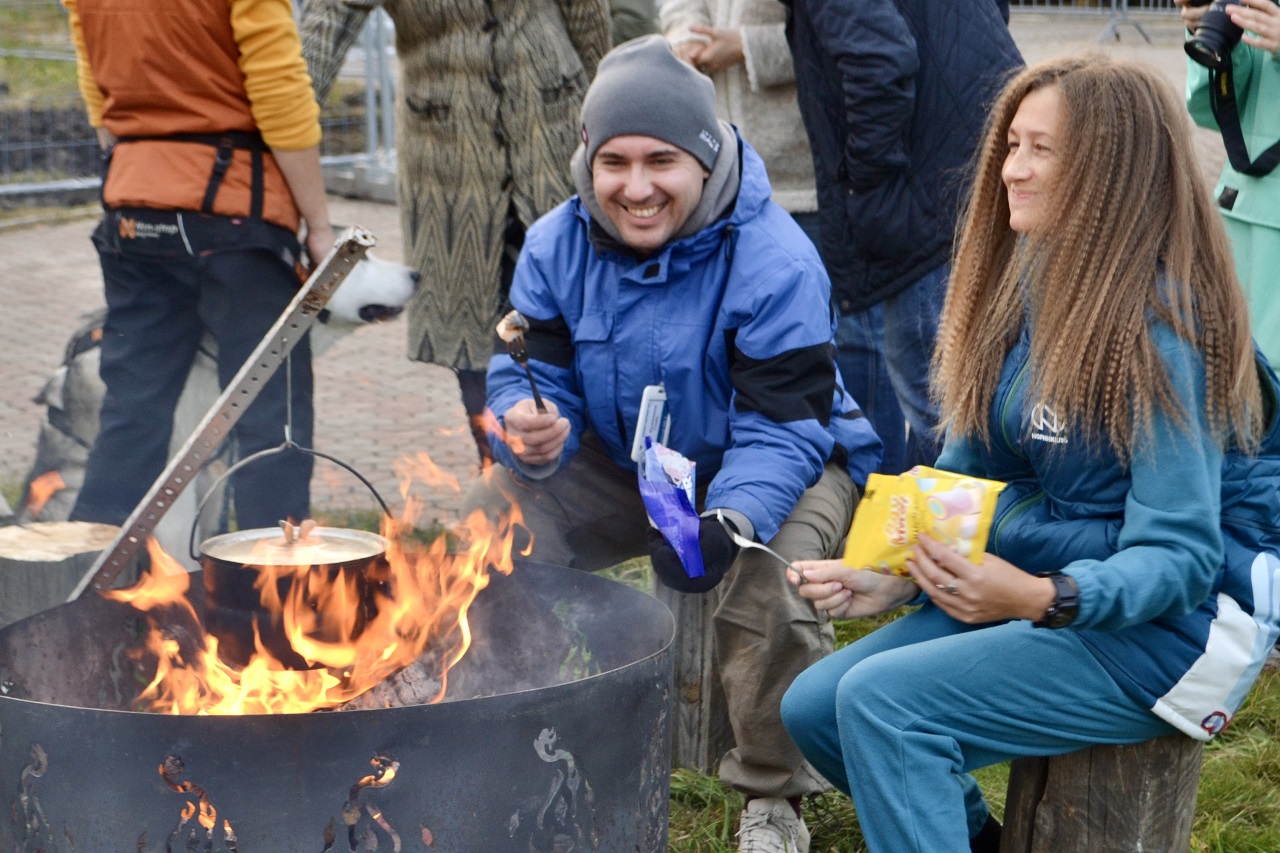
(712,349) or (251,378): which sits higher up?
(251,378)

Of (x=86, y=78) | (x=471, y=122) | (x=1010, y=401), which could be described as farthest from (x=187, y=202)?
(x=1010, y=401)

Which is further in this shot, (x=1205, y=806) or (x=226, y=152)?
(x=226, y=152)

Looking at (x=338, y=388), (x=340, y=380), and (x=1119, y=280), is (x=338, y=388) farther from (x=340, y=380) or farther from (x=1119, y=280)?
(x=1119, y=280)

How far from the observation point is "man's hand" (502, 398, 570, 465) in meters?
3.32

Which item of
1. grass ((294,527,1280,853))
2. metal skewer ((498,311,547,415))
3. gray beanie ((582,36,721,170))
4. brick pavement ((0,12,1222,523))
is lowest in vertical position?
brick pavement ((0,12,1222,523))

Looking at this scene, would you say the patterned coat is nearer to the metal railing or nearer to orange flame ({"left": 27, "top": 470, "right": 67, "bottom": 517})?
orange flame ({"left": 27, "top": 470, "right": 67, "bottom": 517})

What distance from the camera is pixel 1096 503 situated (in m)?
2.66

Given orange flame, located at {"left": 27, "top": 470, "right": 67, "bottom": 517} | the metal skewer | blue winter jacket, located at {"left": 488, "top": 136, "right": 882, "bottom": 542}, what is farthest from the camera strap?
orange flame, located at {"left": 27, "top": 470, "right": 67, "bottom": 517}

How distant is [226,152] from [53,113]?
733cm

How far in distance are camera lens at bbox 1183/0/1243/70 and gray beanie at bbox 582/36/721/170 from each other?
135cm

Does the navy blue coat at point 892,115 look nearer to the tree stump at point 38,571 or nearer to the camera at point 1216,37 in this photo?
the camera at point 1216,37

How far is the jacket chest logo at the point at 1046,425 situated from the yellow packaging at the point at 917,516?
0.14 meters

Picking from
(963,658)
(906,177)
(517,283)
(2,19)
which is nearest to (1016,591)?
(963,658)

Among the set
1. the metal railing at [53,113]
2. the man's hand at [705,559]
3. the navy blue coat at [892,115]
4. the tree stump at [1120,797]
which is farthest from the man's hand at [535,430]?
the metal railing at [53,113]
